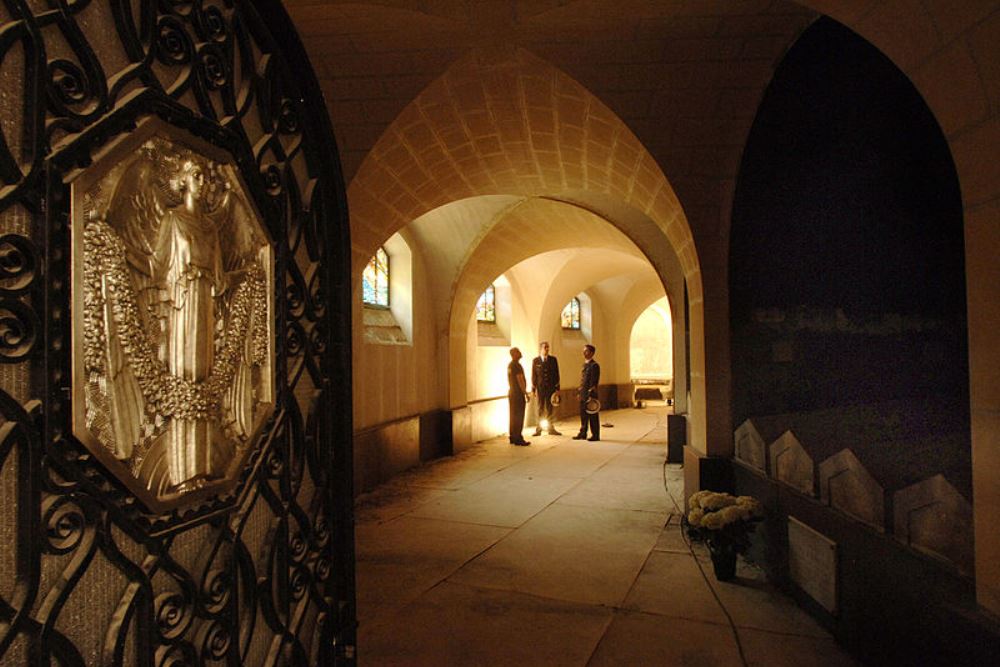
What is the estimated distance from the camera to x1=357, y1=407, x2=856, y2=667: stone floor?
9.95ft

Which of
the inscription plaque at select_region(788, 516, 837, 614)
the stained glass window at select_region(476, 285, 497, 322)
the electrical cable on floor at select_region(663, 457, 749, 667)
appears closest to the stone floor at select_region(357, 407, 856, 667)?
the electrical cable on floor at select_region(663, 457, 749, 667)

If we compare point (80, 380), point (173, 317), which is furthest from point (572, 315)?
point (80, 380)

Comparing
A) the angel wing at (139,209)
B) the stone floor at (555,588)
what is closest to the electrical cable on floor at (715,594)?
the stone floor at (555,588)

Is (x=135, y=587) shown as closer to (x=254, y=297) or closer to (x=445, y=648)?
(x=254, y=297)

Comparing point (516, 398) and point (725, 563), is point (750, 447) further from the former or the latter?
point (516, 398)

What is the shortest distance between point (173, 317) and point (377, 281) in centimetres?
702

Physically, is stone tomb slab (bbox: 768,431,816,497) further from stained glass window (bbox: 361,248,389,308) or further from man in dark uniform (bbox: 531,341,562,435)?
man in dark uniform (bbox: 531,341,562,435)

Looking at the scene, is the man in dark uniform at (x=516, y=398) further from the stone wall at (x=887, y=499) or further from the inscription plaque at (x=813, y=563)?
the inscription plaque at (x=813, y=563)

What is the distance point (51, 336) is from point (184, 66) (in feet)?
2.41

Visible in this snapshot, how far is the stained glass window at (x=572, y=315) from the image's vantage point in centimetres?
1638

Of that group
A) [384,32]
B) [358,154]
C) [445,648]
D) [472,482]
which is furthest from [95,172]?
[472,482]

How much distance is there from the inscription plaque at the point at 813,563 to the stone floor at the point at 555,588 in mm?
172

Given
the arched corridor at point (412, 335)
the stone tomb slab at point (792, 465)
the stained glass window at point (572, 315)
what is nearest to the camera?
the arched corridor at point (412, 335)

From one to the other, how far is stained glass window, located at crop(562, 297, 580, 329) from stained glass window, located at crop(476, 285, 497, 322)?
158 inches
